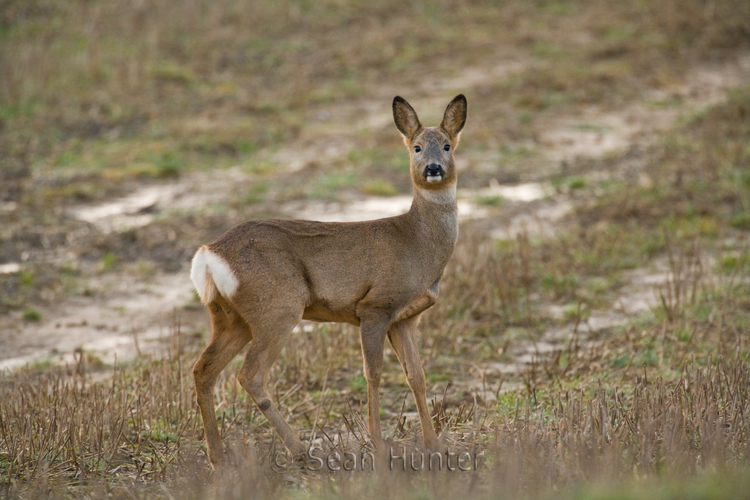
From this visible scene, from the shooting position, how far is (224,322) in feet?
16.5

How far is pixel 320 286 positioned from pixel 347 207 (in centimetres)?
711

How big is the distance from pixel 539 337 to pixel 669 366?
155 centimetres

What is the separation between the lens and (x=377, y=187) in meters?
12.7

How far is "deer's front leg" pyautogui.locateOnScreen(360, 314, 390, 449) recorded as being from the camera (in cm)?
495

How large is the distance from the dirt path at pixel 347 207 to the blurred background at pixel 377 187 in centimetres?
5

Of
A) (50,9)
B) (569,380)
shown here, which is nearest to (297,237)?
(569,380)

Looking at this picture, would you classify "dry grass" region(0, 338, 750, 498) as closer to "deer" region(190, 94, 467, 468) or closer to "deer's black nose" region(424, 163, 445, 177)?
"deer" region(190, 94, 467, 468)

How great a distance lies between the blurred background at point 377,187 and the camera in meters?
6.49

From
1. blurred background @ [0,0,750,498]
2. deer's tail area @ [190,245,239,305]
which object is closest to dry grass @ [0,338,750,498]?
blurred background @ [0,0,750,498]

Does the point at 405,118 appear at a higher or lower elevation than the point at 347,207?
higher

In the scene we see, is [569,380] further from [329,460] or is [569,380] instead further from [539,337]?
[329,460]

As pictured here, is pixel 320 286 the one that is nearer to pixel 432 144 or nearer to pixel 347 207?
pixel 432 144

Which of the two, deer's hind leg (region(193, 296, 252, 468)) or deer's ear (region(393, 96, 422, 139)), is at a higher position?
deer's ear (region(393, 96, 422, 139))

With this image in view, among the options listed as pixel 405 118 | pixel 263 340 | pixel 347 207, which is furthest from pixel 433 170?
pixel 347 207
